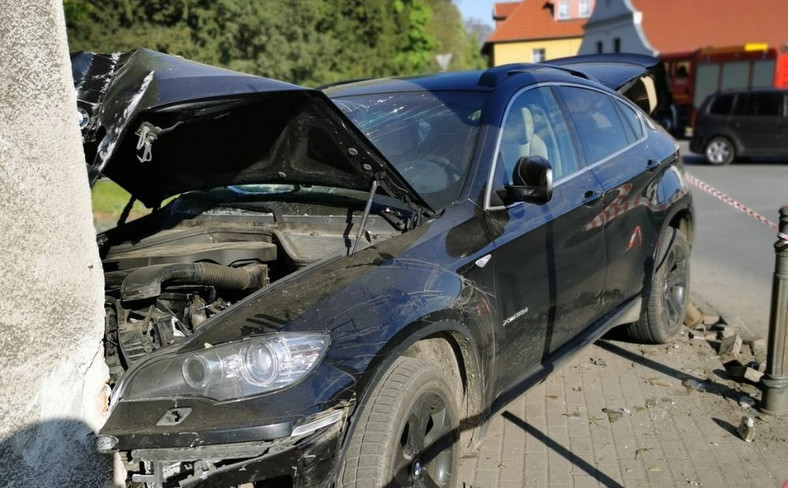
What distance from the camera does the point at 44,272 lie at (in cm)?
245

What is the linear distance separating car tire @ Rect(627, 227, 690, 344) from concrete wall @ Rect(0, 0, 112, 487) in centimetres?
370

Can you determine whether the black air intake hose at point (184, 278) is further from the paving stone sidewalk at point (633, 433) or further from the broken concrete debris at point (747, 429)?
the broken concrete debris at point (747, 429)

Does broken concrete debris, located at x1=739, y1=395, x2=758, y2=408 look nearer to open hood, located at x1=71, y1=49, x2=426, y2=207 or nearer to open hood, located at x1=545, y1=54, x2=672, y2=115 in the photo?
open hood, located at x1=545, y1=54, x2=672, y2=115

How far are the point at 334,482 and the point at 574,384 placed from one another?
9.01 feet

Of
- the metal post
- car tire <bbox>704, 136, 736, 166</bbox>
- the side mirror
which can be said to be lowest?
car tire <bbox>704, 136, 736, 166</bbox>

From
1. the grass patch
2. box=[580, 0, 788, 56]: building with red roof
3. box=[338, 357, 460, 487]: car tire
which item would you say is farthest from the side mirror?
box=[580, 0, 788, 56]: building with red roof

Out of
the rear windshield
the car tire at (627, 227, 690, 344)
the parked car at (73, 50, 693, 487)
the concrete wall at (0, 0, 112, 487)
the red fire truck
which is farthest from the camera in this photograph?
the red fire truck

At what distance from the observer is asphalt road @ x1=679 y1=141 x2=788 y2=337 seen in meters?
6.68

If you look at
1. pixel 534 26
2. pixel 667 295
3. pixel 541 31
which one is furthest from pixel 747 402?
pixel 534 26

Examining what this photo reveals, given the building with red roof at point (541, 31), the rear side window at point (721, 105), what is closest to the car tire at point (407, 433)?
the rear side window at point (721, 105)

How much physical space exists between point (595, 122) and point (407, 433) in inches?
101

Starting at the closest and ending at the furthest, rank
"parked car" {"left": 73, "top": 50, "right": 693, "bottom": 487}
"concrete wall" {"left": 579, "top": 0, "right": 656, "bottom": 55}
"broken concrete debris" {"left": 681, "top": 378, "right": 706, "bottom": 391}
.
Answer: "parked car" {"left": 73, "top": 50, "right": 693, "bottom": 487}
"broken concrete debris" {"left": 681, "top": 378, "right": 706, "bottom": 391}
"concrete wall" {"left": 579, "top": 0, "right": 656, "bottom": 55}

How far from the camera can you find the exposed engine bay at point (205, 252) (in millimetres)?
3057

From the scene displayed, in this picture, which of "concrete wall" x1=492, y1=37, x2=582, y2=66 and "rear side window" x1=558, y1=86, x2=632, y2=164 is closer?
"rear side window" x1=558, y1=86, x2=632, y2=164
